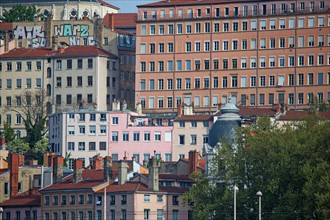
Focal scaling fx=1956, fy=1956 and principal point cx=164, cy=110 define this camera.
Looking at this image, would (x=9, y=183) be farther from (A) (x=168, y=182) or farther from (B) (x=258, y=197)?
(B) (x=258, y=197)

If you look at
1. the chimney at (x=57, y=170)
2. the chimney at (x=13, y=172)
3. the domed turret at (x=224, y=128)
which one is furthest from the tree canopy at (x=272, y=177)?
the chimney at (x=13, y=172)

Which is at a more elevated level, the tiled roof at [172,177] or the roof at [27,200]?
the tiled roof at [172,177]

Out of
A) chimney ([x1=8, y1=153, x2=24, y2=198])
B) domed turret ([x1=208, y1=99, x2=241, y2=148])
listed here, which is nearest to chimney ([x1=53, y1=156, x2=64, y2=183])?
chimney ([x1=8, y1=153, x2=24, y2=198])

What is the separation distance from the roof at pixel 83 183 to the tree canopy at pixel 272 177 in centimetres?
1252

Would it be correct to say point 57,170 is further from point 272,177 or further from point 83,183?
point 272,177

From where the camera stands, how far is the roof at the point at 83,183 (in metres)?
165

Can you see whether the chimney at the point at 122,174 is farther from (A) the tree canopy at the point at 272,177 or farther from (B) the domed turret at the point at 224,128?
(A) the tree canopy at the point at 272,177

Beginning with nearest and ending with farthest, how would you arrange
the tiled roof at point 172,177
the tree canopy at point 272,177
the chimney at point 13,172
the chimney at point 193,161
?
the tree canopy at point 272,177 → the tiled roof at point 172,177 → the chimney at point 193,161 → the chimney at point 13,172

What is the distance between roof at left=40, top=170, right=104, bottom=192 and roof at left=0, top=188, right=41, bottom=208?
2.08 meters

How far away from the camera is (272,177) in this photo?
5773 inches

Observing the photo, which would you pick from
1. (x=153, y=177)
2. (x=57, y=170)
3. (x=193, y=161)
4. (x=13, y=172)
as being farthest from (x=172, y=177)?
(x=13, y=172)

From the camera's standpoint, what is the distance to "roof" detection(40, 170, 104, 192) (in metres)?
165

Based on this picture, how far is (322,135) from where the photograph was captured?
147125 millimetres

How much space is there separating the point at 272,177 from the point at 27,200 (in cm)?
3090
